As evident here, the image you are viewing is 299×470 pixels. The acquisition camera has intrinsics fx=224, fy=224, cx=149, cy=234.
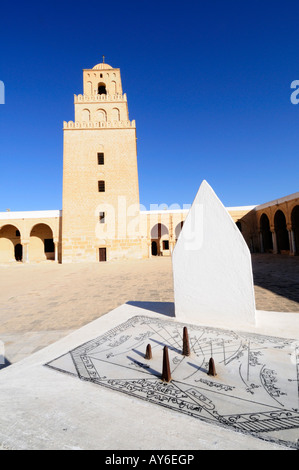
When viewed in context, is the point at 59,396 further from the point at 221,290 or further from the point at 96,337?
the point at 221,290

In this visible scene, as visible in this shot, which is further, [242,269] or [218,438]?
[242,269]

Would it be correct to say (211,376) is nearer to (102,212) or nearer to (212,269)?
(212,269)

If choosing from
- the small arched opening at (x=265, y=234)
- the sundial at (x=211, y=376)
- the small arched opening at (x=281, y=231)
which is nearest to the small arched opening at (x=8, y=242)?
the sundial at (x=211, y=376)

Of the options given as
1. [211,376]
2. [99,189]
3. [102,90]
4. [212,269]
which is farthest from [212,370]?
[102,90]

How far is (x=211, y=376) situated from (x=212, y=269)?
1.84 metres

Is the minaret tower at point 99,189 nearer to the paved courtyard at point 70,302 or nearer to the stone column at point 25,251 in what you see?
the stone column at point 25,251

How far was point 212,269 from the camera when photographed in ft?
12.4

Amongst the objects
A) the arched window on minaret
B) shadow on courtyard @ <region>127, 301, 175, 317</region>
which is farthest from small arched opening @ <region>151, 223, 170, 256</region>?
shadow on courtyard @ <region>127, 301, 175, 317</region>

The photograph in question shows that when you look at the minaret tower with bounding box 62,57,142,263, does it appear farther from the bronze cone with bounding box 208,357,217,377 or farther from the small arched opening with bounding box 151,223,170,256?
the bronze cone with bounding box 208,357,217,377

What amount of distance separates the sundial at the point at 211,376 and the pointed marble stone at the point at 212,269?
402mm

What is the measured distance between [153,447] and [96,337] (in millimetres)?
2065

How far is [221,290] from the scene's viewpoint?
12.2 feet

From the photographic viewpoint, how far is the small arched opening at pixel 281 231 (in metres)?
18.5

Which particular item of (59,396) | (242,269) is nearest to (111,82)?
(242,269)
